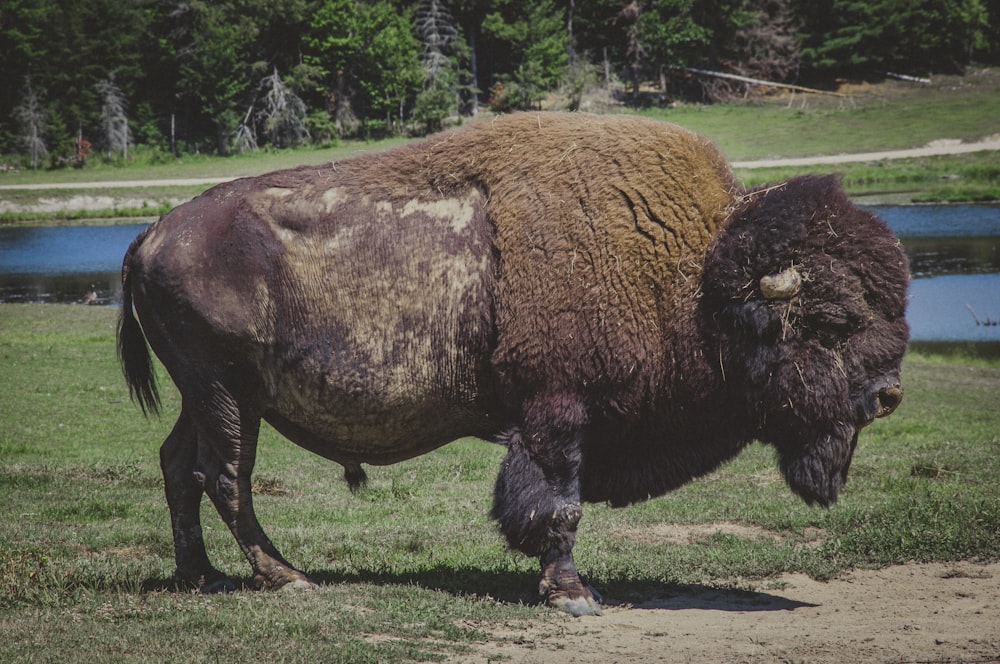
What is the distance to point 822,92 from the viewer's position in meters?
71.6

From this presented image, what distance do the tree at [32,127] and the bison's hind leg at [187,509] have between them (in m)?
62.7

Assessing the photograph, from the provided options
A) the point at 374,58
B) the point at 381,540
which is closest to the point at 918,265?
the point at 381,540

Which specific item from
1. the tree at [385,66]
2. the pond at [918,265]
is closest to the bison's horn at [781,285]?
the pond at [918,265]

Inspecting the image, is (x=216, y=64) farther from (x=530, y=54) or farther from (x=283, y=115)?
(x=530, y=54)

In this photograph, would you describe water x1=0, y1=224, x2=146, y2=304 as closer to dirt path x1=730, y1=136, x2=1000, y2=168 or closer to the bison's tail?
the bison's tail

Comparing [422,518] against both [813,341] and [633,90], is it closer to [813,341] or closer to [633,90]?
[813,341]

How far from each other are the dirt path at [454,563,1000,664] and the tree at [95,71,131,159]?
6483 centimetres

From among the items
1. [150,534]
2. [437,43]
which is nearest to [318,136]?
[437,43]

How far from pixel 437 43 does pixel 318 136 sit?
13507 mm

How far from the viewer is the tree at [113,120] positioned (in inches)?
2606

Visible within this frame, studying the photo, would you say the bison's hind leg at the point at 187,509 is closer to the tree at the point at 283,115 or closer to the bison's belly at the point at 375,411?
the bison's belly at the point at 375,411

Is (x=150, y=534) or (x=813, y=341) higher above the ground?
(x=813, y=341)

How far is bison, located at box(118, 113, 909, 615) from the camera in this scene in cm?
609

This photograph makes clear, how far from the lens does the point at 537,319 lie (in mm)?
6047
